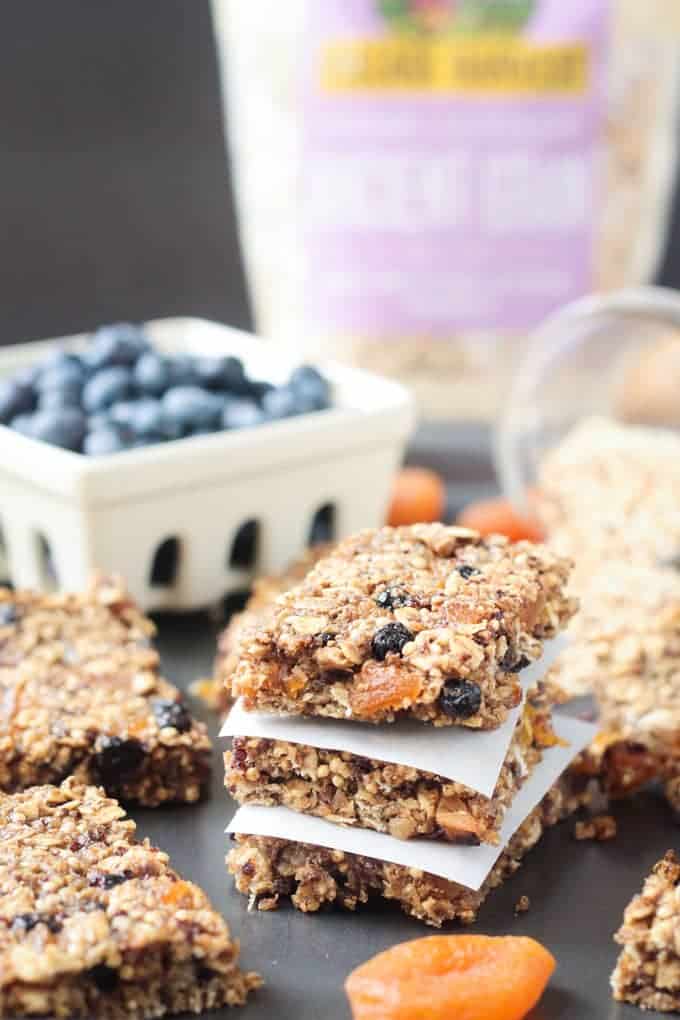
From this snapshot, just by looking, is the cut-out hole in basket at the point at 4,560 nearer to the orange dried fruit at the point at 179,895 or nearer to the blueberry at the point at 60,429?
the blueberry at the point at 60,429

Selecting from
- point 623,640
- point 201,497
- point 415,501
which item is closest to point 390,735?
point 623,640

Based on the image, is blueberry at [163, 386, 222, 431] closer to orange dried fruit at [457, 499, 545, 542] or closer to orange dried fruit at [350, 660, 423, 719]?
orange dried fruit at [457, 499, 545, 542]

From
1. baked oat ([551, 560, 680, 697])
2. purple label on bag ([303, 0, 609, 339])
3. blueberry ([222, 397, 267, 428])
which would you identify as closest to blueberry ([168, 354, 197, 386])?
blueberry ([222, 397, 267, 428])

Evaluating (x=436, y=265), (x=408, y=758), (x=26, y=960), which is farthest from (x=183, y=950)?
(x=436, y=265)

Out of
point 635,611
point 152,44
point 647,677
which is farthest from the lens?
point 152,44

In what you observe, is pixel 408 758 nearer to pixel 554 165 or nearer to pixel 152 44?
pixel 554 165

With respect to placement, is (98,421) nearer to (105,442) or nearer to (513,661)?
(105,442)
